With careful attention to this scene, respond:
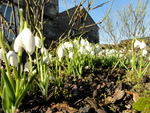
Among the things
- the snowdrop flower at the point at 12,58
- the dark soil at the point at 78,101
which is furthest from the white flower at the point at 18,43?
the dark soil at the point at 78,101

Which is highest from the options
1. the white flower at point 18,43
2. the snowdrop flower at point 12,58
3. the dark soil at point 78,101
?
the white flower at point 18,43

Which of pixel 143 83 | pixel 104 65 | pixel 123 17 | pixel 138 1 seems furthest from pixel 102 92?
pixel 123 17

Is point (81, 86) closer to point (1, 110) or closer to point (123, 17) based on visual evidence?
point (1, 110)

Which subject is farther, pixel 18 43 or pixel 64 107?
pixel 64 107

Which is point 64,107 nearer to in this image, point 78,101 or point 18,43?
point 78,101

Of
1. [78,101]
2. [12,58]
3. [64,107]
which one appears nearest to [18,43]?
[12,58]

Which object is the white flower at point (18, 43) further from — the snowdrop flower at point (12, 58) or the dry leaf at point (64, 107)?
the dry leaf at point (64, 107)

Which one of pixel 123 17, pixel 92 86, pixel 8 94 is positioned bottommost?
pixel 92 86

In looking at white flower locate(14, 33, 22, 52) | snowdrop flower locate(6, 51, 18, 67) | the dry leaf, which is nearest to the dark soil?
the dry leaf

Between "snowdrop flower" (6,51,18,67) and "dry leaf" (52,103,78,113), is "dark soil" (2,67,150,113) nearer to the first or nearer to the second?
"dry leaf" (52,103,78,113)

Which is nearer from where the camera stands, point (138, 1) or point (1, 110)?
point (1, 110)

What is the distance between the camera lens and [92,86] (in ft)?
5.49

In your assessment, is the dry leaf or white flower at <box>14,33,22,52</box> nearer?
white flower at <box>14,33,22,52</box>

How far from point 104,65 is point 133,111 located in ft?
6.44
